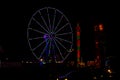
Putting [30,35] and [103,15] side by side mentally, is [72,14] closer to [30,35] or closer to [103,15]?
[103,15]

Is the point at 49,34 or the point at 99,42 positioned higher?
the point at 49,34

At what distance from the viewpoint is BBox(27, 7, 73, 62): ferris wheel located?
18.5 metres

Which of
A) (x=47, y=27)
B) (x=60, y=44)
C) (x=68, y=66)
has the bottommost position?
(x=68, y=66)

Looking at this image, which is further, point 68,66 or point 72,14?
point 72,14

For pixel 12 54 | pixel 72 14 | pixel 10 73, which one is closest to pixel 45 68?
pixel 10 73

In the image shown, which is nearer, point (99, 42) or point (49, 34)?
point (49, 34)

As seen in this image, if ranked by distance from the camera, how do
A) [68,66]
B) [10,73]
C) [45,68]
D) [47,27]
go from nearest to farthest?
1. [10,73]
2. [45,68]
3. [68,66]
4. [47,27]

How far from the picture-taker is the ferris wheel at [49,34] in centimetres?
1855

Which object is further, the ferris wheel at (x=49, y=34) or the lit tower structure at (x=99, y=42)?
the lit tower structure at (x=99, y=42)

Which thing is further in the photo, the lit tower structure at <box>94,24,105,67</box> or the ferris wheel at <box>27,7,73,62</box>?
the lit tower structure at <box>94,24,105,67</box>

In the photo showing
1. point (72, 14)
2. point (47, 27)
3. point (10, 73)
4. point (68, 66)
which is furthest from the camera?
point (72, 14)

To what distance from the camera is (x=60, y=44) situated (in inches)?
760

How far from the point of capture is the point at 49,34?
18.7 meters

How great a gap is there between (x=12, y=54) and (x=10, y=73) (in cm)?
423
